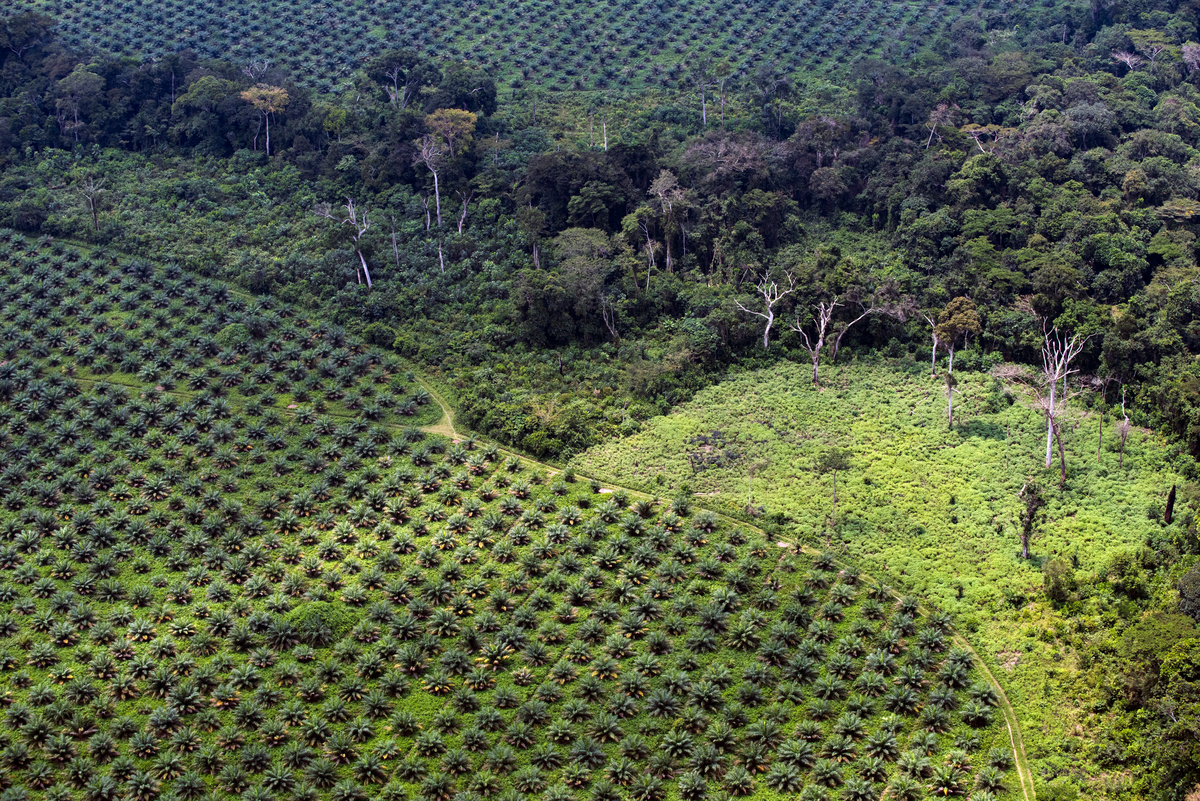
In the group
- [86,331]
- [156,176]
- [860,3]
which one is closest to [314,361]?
[86,331]

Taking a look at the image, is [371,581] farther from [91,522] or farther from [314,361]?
[314,361]

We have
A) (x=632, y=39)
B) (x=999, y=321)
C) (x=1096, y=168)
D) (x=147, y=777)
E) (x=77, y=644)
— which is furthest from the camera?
(x=632, y=39)

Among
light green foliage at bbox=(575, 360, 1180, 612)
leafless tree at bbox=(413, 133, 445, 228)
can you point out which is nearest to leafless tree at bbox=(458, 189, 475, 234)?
leafless tree at bbox=(413, 133, 445, 228)

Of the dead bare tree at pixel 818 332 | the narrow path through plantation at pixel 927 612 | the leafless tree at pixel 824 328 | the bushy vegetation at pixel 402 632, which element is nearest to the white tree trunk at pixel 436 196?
the narrow path through plantation at pixel 927 612

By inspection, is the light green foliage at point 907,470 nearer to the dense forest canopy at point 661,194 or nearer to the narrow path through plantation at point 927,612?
the narrow path through plantation at point 927,612

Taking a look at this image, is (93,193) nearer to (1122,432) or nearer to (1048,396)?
(1048,396)

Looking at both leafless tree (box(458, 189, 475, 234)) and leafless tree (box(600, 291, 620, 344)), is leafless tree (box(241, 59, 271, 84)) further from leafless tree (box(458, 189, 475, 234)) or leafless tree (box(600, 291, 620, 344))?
leafless tree (box(600, 291, 620, 344))
